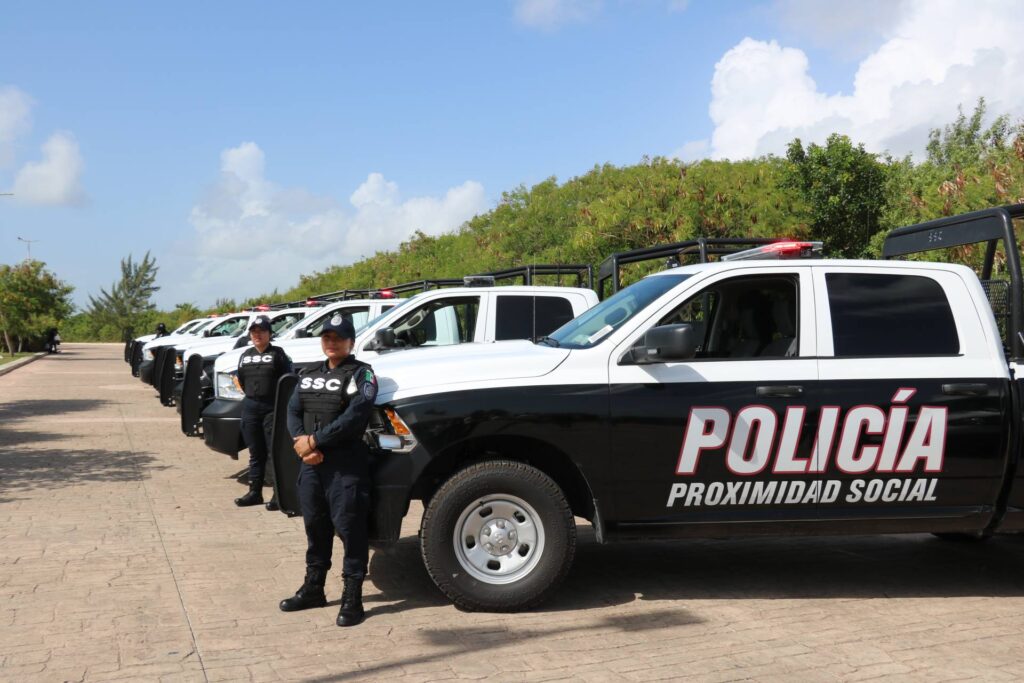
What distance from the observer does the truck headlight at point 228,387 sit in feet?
33.3

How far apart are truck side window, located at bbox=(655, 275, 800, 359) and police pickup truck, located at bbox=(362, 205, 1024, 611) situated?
0.02 m

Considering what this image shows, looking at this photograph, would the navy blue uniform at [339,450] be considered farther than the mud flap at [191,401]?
No

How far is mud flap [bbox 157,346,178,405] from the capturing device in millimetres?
15312

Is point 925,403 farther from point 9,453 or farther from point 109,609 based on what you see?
point 9,453

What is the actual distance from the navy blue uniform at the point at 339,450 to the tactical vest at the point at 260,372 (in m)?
3.33

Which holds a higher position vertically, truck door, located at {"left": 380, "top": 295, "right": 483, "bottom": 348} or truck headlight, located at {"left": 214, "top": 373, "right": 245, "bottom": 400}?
truck door, located at {"left": 380, "top": 295, "right": 483, "bottom": 348}

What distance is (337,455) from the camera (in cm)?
564

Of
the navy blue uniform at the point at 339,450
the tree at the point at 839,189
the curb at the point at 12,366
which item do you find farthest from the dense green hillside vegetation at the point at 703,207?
the navy blue uniform at the point at 339,450

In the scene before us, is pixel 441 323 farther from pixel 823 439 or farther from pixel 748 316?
pixel 823 439

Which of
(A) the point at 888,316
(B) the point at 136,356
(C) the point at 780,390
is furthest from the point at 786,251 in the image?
(B) the point at 136,356

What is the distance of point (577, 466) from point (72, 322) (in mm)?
105630

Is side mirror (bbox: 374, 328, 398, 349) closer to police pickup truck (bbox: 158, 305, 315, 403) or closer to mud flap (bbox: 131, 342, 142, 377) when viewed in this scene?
police pickup truck (bbox: 158, 305, 315, 403)

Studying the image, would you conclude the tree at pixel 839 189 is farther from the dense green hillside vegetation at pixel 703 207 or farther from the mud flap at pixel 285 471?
the mud flap at pixel 285 471

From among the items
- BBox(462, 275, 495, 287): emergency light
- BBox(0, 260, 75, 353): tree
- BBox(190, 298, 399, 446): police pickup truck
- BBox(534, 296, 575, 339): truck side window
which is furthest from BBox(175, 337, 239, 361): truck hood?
BBox(0, 260, 75, 353): tree
